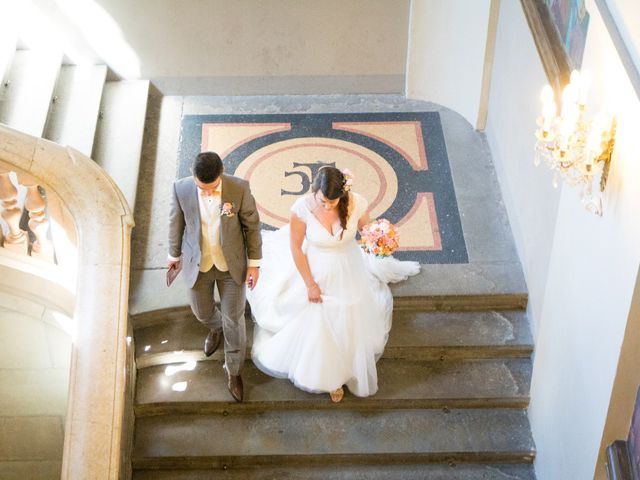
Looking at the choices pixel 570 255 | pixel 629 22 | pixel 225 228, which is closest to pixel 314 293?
pixel 225 228

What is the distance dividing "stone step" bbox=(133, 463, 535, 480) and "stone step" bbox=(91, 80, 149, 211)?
88.5 inches

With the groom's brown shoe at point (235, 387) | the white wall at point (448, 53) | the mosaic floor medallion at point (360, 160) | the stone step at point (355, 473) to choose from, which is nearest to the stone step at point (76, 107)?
the mosaic floor medallion at point (360, 160)

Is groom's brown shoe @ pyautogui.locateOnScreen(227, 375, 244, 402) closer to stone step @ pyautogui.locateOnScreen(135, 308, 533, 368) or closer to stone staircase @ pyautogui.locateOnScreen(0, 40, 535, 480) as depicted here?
stone staircase @ pyautogui.locateOnScreen(0, 40, 535, 480)

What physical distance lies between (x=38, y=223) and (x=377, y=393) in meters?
2.62

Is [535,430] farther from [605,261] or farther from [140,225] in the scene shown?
[140,225]

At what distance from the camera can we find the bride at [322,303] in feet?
20.5

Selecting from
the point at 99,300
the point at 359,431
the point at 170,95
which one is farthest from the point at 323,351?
the point at 170,95

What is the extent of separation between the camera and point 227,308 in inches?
249

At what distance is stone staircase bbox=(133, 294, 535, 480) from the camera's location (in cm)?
675

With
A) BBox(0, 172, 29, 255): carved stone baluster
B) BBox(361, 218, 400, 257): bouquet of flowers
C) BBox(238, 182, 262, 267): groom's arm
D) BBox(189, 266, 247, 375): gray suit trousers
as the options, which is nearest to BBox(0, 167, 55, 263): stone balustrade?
BBox(0, 172, 29, 255): carved stone baluster

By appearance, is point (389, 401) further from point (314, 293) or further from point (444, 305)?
point (314, 293)

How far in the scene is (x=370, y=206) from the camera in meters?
8.15

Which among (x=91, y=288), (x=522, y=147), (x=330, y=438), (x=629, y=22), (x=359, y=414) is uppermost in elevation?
(x=522, y=147)

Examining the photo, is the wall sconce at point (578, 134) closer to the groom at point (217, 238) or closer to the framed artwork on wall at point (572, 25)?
the framed artwork on wall at point (572, 25)
